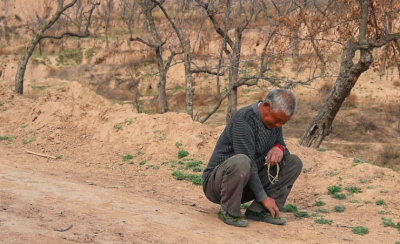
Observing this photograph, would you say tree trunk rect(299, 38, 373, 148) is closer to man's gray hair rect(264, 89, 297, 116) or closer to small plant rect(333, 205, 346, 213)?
small plant rect(333, 205, 346, 213)

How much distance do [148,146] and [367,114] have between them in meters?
12.8

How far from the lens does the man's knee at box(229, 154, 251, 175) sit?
3.94 metres

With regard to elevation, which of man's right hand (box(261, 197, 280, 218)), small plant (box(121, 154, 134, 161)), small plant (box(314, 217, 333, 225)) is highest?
man's right hand (box(261, 197, 280, 218))

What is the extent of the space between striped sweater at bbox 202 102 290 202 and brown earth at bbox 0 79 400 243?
524 mm

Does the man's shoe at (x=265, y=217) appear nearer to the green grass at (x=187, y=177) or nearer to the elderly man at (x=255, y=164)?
the elderly man at (x=255, y=164)

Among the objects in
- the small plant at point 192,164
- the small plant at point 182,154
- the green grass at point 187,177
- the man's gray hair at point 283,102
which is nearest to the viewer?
the man's gray hair at point 283,102

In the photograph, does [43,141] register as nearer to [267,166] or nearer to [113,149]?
[113,149]

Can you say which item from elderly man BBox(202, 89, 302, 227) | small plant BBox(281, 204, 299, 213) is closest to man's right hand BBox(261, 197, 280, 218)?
elderly man BBox(202, 89, 302, 227)

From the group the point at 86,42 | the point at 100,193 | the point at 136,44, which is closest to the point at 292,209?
the point at 100,193

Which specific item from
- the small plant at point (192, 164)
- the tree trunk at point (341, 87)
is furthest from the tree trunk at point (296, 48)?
the small plant at point (192, 164)

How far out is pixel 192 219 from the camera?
4297 millimetres

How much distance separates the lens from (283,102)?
3.89 meters

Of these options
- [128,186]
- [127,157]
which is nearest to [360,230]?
[128,186]

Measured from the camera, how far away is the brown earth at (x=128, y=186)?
3.75 metres
